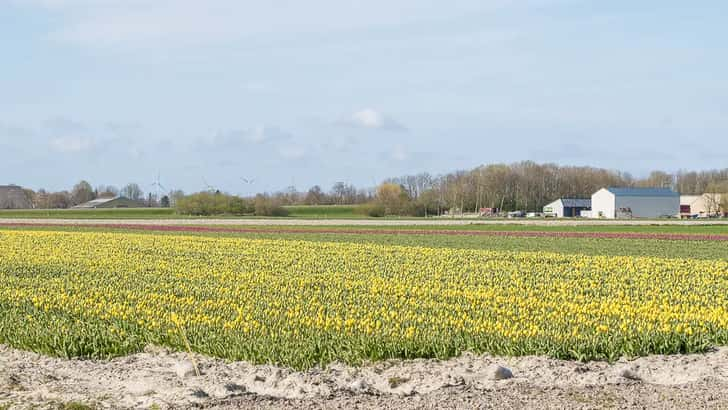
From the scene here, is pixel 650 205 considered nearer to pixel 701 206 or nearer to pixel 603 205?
pixel 603 205

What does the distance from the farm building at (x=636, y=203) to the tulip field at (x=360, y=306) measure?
8809cm

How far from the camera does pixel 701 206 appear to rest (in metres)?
135

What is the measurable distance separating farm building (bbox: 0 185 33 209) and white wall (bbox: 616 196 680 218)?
437 ft

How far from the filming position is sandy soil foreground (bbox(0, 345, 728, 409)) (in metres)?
8.91

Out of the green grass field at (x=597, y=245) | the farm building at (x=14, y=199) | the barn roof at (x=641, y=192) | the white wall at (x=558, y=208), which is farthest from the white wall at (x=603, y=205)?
the farm building at (x=14, y=199)

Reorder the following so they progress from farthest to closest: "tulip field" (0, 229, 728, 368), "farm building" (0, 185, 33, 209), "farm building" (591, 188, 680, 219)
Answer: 1. "farm building" (0, 185, 33, 209)
2. "farm building" (591, 188, 680, 219)
3. "tulip field" (0, 229, 728, 368)

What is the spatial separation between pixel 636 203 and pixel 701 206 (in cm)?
2815

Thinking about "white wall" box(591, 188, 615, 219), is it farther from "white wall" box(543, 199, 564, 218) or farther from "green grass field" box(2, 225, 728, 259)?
"green grass field" box(2, 225, 728, 259)

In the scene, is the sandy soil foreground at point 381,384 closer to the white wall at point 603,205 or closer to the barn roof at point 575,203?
the white wall at point 603,205

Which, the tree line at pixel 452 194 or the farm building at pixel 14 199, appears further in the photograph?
the farm building at pixel 14 199

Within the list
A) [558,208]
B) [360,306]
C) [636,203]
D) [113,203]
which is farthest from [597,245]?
[113,203]

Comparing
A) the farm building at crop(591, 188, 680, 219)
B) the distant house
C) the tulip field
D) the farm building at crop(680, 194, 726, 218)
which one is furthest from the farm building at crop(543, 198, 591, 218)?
the tulip field

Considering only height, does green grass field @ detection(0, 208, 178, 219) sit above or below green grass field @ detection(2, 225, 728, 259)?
above

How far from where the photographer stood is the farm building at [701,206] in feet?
421
